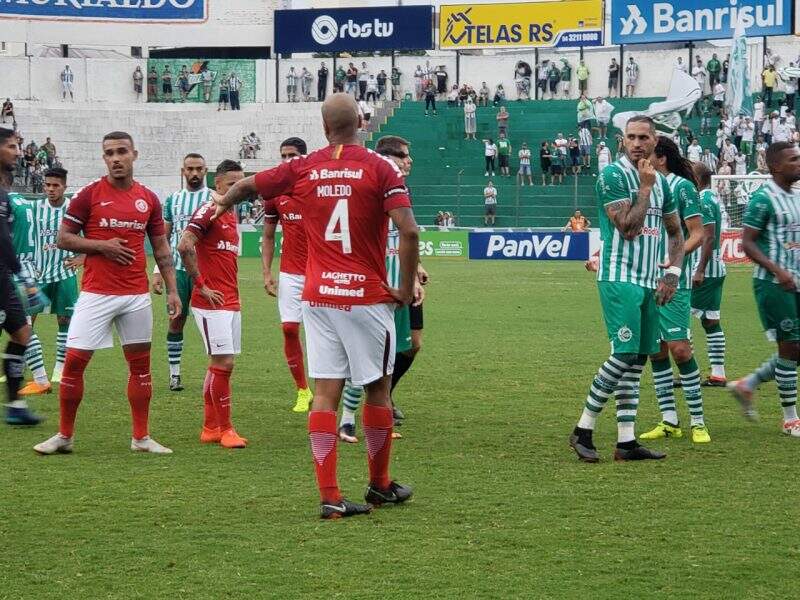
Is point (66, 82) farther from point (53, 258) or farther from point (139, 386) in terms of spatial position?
point (139, 386)

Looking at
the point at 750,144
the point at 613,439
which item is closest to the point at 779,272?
the point at 613,439

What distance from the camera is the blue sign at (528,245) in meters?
38.0

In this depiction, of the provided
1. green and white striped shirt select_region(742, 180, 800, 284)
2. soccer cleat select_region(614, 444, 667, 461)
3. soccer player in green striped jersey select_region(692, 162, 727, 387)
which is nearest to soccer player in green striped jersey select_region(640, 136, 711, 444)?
green and white striped shirt select_region(742, 180, 800, 284)

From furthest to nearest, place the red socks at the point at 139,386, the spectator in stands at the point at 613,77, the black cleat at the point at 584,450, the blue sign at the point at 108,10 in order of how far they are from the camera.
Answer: the blue sign at the point at 108,10
the spectator in stands at the point at 613,77
the red socks at the point at 139,386
the black cleat at the point at 584,450

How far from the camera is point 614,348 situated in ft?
27.4

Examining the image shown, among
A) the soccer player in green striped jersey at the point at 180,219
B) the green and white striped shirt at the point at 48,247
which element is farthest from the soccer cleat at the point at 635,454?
the green and white striped shirt at the point at 48,247

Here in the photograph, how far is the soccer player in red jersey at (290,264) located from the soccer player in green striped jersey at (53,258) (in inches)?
103

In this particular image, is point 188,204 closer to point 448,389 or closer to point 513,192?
point 448,389

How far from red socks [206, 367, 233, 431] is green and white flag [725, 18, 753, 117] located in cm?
3263

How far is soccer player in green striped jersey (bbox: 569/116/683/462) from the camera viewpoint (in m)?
8.28

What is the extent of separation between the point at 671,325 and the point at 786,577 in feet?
13.6

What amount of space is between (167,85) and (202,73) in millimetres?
1977

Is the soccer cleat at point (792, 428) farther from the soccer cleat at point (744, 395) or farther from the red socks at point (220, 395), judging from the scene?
the red socks at point (220, 395)

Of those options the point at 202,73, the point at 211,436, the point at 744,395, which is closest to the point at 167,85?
the point at 202,73
